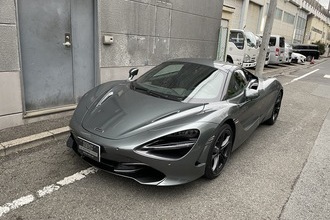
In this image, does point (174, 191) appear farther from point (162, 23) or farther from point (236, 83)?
point (162, 23)

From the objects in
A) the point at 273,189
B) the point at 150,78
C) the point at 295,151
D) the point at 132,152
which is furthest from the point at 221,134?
the point at 295,151

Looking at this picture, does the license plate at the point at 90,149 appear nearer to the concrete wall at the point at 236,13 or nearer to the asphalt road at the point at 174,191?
the asphalt road at the point at 174,191

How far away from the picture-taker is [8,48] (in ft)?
13.6

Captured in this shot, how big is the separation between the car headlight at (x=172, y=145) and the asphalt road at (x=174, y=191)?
49 centimetres

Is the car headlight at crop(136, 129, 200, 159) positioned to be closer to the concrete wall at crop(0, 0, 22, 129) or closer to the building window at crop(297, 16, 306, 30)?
the concrete wall at crop(0, 0, 22, 129)

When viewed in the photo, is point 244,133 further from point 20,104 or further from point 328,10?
point 328,10

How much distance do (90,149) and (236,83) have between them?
7.30 ft

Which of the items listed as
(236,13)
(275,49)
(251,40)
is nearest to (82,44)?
(251,40)

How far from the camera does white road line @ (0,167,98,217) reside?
99.8 inches

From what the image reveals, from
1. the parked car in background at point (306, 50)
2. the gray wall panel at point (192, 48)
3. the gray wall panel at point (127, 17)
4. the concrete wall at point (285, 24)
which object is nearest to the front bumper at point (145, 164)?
the gray wall panel at point (127, 17)

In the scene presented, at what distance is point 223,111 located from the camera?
325 cm

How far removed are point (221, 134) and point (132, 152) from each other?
3.60 ft

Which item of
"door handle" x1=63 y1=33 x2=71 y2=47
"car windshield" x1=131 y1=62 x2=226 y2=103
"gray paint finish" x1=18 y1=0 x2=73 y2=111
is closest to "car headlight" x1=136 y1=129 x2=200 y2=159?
"car windshield" x1=131 y1=62 x2=226 y2=103

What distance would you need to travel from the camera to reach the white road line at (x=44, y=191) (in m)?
2.53
